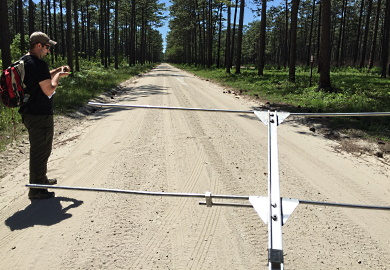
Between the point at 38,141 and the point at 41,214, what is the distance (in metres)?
1.02

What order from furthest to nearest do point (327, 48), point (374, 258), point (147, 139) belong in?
point (327, 48) < point (147, 139) < point (374, 258)

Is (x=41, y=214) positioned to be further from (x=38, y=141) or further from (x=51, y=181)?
(x=38, y=141)

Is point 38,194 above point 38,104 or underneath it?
underneath

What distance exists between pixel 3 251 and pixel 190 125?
18.0 feet

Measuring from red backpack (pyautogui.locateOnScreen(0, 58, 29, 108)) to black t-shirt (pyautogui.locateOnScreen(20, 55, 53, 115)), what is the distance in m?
0.07

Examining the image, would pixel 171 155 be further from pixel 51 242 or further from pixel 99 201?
pixel 51 242

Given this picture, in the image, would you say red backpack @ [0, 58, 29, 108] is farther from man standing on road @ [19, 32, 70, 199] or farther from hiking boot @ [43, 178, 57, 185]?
hiking boot @ [43, 178, 57, 185]

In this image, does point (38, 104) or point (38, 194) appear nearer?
point (38, 104)

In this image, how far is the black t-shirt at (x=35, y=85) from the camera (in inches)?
→ 142

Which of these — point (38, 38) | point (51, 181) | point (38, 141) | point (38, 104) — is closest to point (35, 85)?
point (38, 104)

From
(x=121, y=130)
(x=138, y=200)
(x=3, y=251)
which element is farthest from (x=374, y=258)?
(x=121, y=130)

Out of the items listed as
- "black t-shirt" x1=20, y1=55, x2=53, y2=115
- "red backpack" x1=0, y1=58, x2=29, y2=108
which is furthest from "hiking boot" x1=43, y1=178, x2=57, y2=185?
"red backpack" x1=0, y1=58, x2=29, y2=108

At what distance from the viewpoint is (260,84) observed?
18844 millimetres

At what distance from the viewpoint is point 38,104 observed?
3.80m
